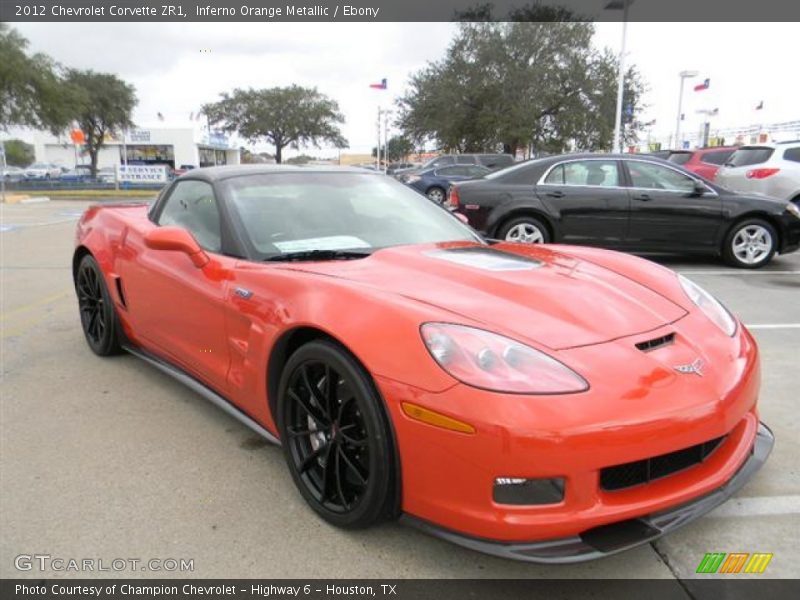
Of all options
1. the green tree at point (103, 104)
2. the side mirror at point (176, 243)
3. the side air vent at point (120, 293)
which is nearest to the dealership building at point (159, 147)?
the green tree at point (103, 104)

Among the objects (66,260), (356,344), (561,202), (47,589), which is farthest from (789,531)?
(66,260)

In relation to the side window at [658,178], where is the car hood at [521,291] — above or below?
below

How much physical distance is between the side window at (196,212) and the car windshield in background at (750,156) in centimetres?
1008

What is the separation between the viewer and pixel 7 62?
26719mm

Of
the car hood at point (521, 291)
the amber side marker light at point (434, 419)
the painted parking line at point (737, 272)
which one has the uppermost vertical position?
the car hood at point (521, 291)

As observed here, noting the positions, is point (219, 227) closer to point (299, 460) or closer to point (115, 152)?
point (299, 460)

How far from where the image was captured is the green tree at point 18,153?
282ft

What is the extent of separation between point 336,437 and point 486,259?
1.09 m

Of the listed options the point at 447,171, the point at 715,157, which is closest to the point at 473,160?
the point at 447,171

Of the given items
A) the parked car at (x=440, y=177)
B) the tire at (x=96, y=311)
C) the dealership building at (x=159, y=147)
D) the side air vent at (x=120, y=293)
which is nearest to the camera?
the side air vent at (x=120, y=293)

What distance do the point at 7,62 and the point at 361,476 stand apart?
31.8 metres

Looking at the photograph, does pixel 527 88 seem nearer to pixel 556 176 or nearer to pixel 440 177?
pixel 440 177

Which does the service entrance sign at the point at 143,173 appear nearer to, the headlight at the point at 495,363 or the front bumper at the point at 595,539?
the headlight at the point at 495,363

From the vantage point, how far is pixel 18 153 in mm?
87188
